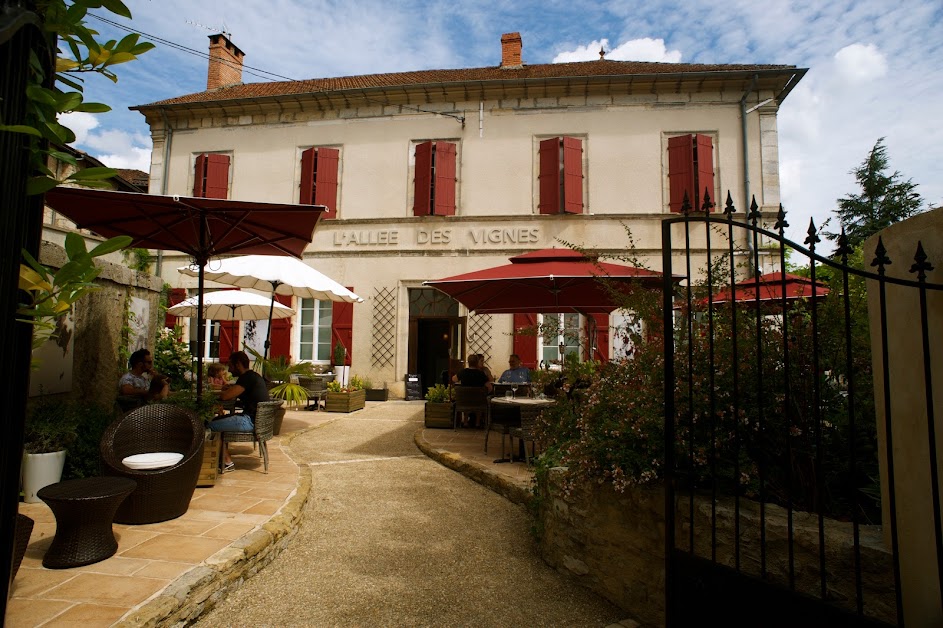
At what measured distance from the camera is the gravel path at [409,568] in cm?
278

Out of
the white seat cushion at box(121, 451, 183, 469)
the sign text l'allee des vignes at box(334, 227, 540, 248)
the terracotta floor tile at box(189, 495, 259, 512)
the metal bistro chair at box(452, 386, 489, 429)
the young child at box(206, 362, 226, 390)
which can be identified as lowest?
the terracotta floor tile at box(189, 495, 259, 512)

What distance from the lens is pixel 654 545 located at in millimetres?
2750

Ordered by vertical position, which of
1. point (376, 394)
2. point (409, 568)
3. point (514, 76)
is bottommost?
point (409, 568)

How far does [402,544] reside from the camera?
12.1 feet

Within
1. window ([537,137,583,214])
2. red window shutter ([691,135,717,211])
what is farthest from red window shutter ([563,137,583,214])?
red window shutter ([691,135,717,211])

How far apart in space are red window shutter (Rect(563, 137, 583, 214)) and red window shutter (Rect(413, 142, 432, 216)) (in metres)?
2.92

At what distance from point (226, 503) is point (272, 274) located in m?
3.30

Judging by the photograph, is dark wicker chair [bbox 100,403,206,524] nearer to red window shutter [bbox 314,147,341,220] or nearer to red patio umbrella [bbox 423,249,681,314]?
red patio umbrella [bbox 423,249,681,314]

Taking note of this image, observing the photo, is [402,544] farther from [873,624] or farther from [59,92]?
[59,92]

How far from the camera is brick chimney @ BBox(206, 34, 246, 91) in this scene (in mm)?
14557

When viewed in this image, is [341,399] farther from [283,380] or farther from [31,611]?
[31,611]

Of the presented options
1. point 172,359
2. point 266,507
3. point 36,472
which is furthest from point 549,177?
point 36,472

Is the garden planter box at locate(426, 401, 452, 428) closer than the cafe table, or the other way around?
the cafe table

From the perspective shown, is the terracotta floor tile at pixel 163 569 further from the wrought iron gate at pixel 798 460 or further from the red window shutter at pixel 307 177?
the red window shutter at pixel 307 177
